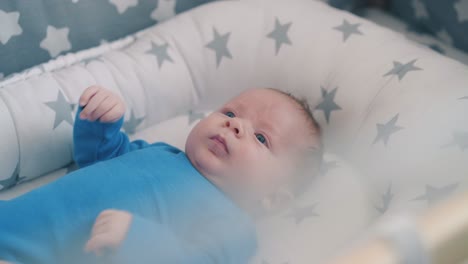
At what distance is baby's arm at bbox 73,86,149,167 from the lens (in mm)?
873

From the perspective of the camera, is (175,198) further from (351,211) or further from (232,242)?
(351,211)

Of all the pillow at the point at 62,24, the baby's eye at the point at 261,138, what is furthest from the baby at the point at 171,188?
the pillow at the point at 62,24

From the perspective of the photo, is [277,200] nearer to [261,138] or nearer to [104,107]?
[261,138]

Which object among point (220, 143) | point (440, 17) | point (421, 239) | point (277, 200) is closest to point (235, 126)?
point (220, 143)

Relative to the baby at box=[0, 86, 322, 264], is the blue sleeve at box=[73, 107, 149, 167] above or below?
above

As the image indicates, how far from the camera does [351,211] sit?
920 millimetres

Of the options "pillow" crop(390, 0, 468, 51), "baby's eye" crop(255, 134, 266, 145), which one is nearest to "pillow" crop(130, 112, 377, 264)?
"baby's eye" crop(255, 134, 266, 145)

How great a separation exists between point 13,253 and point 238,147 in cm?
34

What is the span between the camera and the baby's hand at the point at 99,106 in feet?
2.85

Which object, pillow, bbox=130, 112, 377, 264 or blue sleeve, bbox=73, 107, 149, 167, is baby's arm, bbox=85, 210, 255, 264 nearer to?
pillow, bbox=130, 112, 377, 264

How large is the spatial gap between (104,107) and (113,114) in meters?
0.02

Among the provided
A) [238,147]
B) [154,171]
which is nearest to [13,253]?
[154,171]

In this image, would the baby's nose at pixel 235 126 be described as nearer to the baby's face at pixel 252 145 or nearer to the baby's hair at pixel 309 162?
the baby's face at pixel 252 145

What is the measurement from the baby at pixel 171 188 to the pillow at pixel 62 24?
0.25 meters
